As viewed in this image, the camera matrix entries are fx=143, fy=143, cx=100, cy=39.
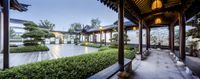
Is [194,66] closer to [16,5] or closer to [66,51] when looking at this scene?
[16,5]

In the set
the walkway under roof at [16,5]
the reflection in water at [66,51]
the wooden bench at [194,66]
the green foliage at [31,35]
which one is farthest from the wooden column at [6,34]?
the green foliage at [31,35]

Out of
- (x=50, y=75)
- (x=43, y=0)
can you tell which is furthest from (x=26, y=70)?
(x=43, y=0)

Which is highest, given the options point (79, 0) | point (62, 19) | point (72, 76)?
point (79, 0)

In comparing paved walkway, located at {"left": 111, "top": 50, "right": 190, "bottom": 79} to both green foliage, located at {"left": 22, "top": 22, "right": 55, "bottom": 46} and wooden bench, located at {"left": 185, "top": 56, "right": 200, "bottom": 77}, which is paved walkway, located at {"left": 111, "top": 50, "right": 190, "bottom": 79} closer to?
wooden bench, located at {"left": 185, "top": 56, "right": 200, "bottom": 77}

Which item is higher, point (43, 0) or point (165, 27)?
point (43, 0)

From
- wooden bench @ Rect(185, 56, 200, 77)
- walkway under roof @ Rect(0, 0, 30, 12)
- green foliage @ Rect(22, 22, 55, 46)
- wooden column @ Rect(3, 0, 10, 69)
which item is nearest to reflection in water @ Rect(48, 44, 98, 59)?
green foliage @ Rect(22, 22, 55, 46)

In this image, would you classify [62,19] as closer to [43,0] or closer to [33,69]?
[43,0]

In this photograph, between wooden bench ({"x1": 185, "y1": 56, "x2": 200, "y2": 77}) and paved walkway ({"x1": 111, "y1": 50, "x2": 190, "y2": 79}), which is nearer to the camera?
paved walkway ({"x1": 111, "y1": 50, "x2": 190, "y2": 79})

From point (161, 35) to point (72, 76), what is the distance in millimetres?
13983

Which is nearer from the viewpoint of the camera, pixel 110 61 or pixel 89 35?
pixel 110 61

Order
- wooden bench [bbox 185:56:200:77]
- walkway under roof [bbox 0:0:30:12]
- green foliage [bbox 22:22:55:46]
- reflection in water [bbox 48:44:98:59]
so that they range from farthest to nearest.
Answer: green foliage [bbox 22:22:55:46], reflection in water [bbox 48:44:98:59], walkway under roof [bbox 0:0:30:12], wooden bench [bbox 185:56:200:77]

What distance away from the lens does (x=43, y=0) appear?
97125 mm

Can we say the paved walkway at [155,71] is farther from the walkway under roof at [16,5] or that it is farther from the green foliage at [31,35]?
the green foliage at [31,35]

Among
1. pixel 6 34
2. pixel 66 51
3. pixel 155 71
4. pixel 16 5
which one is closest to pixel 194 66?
pixel 155 71
